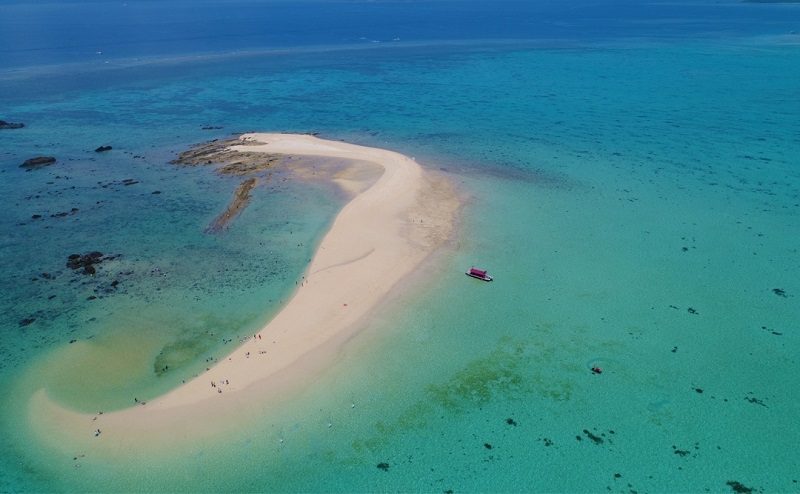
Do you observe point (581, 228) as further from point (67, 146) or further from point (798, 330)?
point (67, 146)

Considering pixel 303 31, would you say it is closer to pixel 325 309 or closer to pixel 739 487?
pixel 325 309

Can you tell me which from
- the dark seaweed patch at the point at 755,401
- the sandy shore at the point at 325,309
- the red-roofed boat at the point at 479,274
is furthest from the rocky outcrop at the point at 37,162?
the dark seaweed patch at the point at 755,401

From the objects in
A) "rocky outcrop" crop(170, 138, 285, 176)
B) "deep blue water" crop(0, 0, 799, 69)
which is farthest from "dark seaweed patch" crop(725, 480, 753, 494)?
"deep blue water" crop(0, 0, 799, 69)

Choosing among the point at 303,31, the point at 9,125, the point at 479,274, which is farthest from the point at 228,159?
the point at 303,31

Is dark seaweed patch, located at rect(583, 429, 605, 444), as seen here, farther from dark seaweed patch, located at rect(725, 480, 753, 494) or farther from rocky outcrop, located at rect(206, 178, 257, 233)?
rocky outcrop, located at rect(206, 178, 257, 233)

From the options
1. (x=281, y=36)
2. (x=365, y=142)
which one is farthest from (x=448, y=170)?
(x=281, y=36)
